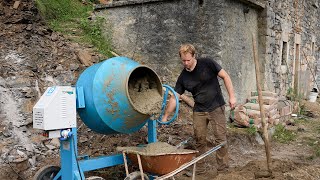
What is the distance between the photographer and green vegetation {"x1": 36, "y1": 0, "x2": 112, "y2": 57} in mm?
8422

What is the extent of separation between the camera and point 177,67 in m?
7.75

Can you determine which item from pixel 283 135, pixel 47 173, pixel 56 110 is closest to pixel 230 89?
pixel 56 110

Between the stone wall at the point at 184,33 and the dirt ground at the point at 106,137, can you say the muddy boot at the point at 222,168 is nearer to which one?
the dirt ground at the point at 106,137

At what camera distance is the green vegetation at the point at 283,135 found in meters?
7.65

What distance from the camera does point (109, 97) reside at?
12.6 feet

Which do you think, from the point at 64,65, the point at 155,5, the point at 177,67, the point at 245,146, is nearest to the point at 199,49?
the point at 177,67

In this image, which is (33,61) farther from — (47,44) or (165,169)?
(165,169)

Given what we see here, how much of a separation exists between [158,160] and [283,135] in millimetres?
4895

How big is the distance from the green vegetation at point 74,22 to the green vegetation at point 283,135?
13.3ft

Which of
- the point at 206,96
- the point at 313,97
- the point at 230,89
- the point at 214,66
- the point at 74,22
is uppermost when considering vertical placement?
the point at 74,22

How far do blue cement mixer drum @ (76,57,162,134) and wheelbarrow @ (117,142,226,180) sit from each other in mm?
359

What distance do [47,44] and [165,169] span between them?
14.9 feet

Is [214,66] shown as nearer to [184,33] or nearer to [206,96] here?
[206,96]

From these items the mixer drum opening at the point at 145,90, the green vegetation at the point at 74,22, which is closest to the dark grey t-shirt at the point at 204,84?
the mixer drum opening at the point at 145,90
